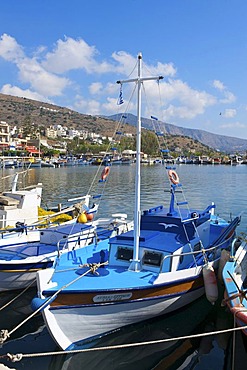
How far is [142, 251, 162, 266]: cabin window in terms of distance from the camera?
10969 mm

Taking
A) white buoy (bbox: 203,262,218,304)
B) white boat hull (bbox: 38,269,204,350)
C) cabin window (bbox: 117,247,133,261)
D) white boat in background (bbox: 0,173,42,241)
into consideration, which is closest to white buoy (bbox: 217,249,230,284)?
white buoy (bbox: 203,262,218,304)

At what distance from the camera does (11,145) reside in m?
130

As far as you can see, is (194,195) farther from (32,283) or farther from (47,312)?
(47,312)

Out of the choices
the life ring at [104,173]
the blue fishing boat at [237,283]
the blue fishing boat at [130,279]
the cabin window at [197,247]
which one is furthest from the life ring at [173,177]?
the blue fishing boat at [237,283]

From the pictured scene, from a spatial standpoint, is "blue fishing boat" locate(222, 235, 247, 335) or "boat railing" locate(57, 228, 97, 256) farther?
"boat railing" locate(57, 228, 97, 256)

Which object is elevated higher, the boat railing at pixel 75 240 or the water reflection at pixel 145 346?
the boat railing at pixel 75 240

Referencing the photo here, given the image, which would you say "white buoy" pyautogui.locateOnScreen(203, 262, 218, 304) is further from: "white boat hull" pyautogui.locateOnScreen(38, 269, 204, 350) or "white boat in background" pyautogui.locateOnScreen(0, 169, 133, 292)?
"white boat in background" pyautogui.locateOnScreen(0, 169, 133, 292)

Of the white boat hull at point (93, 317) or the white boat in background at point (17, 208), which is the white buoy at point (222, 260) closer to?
the white boat hull at point (93, 317)

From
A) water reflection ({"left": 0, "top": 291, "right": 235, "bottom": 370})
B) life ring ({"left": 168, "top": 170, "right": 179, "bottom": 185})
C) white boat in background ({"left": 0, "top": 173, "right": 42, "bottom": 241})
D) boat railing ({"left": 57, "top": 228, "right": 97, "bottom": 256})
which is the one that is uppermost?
life ring ({"left": 168, "top": 170, "right": 179, "bottom": 185})

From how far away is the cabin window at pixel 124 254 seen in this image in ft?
37.5

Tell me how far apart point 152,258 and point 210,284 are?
2.12 meters

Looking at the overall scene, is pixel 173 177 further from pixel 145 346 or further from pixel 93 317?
pixel 145 346

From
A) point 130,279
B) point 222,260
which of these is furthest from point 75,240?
point 222,260

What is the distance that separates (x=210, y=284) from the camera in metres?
11.3
